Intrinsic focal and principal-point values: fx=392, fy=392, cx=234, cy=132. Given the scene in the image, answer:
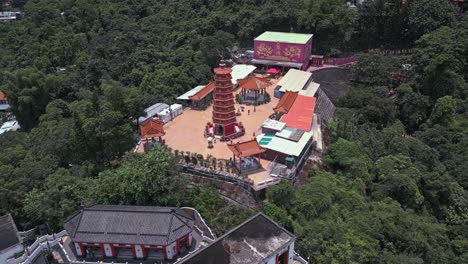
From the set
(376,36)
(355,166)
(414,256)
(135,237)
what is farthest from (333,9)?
(135,237)

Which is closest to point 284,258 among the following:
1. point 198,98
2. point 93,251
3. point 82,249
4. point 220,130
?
point 93,251

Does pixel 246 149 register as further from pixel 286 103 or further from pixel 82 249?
pixel 82 249

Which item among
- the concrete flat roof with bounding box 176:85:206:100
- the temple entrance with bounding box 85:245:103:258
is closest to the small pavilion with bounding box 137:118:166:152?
the concrete flat roof with bounding box 176:85:206:100

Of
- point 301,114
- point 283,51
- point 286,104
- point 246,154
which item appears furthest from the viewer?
point 283,51

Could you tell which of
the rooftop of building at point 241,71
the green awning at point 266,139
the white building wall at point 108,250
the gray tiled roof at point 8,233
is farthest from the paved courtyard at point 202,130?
the gray tiled roof at point 8,233

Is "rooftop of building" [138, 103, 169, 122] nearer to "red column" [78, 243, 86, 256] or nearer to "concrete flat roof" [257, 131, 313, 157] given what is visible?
"concrete flat roof" [257, 131, 313, 157]

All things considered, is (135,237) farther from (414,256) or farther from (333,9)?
(333,9)

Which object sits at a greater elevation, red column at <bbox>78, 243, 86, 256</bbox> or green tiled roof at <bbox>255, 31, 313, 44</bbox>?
green tiled roof at <bbox>255, 31, 313, 44</bbox>
